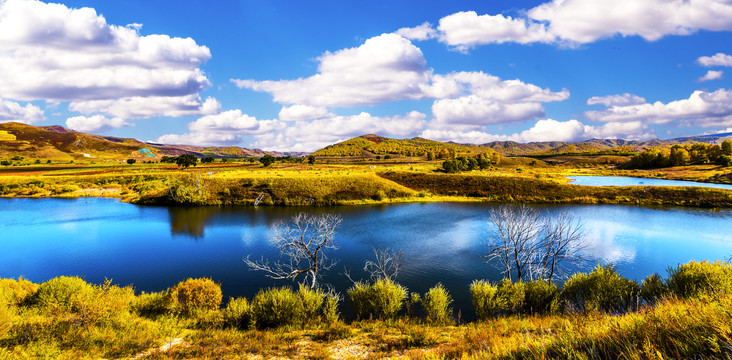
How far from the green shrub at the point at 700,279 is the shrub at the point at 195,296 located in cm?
2647

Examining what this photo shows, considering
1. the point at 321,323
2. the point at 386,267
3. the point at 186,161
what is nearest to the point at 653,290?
the point at 386,267

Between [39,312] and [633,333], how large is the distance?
25.3 m

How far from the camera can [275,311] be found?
16.7 m

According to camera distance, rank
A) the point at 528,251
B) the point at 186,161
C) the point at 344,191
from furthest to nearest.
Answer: the point at 186,161, the point at 344,191, the point at 528,251

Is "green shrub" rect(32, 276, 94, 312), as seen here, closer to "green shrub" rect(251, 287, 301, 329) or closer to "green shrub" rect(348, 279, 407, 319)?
"green shrub" rect(251, 287, 301, 329)

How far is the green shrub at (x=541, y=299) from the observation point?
711 inches

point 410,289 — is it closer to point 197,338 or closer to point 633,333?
point 197,338

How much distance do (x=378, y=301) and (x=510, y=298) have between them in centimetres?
821

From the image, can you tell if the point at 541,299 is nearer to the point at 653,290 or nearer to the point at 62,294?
the point at 653,290

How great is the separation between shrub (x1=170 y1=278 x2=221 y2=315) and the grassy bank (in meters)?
0.06

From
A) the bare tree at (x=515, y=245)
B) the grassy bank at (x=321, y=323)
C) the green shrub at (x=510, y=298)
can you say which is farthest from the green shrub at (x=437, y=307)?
the bare tree at (x=515, y=245)

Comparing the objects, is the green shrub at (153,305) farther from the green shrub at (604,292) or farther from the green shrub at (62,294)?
the green shrub at (604,292)

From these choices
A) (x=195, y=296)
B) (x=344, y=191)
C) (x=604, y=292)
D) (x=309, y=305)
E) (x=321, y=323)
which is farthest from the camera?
(x=344, y=191)

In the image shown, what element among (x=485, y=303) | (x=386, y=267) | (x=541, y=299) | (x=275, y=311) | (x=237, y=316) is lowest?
(x=386, y=267)
